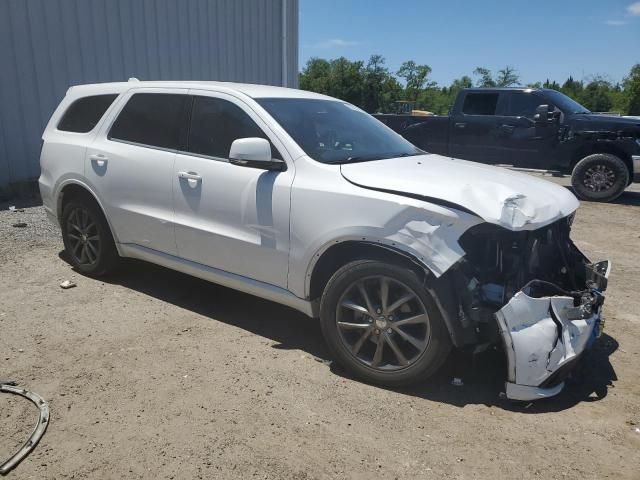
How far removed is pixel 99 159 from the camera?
179 inches

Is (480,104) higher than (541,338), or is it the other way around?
(480,104)

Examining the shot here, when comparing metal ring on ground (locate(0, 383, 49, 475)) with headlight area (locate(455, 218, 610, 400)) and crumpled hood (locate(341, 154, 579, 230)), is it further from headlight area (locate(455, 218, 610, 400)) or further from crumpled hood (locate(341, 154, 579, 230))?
headlight area (locate(455, 218, 610, 400))

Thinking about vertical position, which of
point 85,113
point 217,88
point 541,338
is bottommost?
point 541,338

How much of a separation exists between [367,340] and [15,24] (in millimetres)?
8712

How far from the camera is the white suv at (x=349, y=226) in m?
2.93

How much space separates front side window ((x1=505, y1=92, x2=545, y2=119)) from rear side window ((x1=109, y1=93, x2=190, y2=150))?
810 cm

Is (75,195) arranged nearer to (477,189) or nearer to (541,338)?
(477,189)

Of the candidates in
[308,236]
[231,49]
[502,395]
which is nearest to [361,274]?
[308,236]

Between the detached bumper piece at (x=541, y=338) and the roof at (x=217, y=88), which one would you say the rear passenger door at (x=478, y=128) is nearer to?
the roof at (x=217, y=88)

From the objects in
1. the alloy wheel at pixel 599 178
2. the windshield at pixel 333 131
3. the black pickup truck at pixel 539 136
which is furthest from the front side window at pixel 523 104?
the windshield at pixel 333 131

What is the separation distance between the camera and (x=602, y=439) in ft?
9.10

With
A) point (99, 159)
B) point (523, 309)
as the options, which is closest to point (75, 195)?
point (99, 159)

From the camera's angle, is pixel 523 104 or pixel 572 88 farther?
pixel 572 88

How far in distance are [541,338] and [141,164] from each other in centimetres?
318
